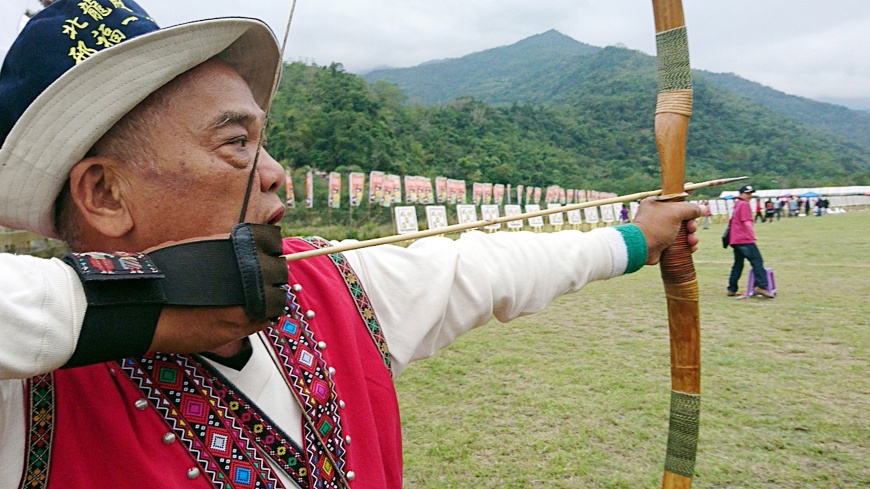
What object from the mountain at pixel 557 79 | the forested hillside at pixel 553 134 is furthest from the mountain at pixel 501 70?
the forested hillside at pixel 553 134

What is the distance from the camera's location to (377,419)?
1.13 metres

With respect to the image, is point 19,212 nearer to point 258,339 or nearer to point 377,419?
point 258,339

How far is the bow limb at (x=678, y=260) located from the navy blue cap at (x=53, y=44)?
4.16 ft

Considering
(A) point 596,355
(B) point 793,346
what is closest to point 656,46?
(A) point 596,355

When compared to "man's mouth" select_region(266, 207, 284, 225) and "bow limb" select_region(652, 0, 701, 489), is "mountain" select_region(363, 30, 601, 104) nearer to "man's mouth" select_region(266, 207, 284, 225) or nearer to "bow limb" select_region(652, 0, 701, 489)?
"bow limb" select_region(652, 0, 701, 489)

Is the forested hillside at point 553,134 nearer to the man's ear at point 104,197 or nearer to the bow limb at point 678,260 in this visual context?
the bow limb at point 678,260

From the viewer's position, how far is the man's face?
0.92 m

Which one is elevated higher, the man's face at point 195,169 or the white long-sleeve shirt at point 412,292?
the man's face at point 195,169

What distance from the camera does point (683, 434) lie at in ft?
5.24

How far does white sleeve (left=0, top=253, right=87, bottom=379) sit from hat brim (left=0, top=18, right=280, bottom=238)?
0.30 meters

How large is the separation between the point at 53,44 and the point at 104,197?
0.79 ft

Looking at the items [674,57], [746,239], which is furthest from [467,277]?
[746,239]

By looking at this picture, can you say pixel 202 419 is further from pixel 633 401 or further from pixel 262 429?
pixel 633 401

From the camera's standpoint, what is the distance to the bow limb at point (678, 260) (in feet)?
5.00
